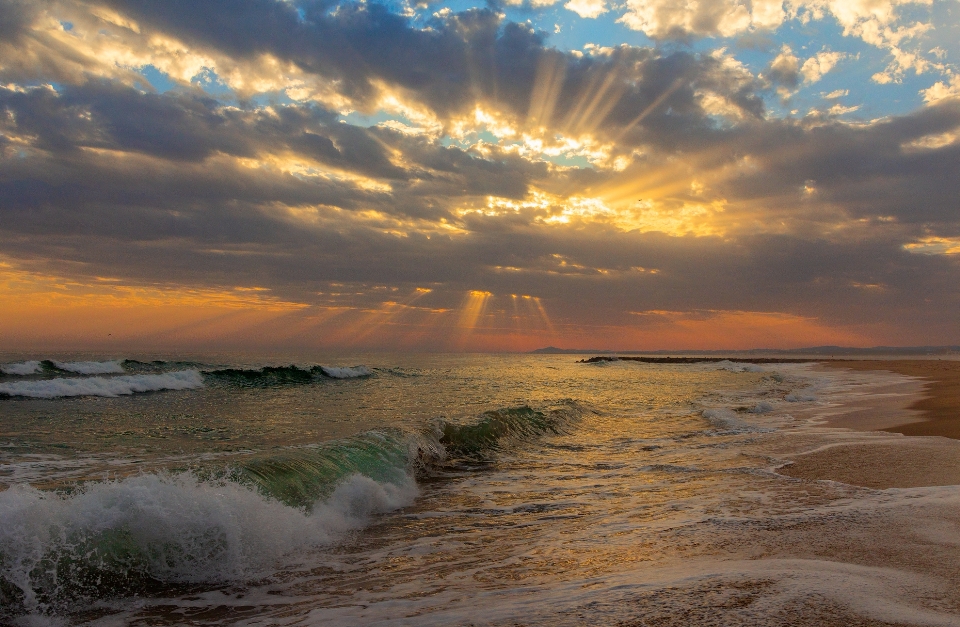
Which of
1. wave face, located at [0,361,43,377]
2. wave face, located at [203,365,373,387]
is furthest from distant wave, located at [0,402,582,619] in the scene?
wave face, located at [0,361,43,377]

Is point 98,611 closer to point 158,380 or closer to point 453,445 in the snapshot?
point 453,445

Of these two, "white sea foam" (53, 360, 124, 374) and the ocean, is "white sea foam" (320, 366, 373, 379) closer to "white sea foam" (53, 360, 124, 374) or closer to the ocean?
"white sea foam" (53, 360, 124, 374)

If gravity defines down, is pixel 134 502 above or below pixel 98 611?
above

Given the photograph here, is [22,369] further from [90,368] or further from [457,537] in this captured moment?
[457,537]

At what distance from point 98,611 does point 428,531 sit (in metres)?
3.36

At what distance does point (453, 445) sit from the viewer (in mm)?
13297

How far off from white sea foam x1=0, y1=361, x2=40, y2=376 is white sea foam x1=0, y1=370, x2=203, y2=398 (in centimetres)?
908

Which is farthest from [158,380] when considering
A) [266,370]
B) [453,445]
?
[453,445]

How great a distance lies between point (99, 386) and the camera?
27016 millimetres

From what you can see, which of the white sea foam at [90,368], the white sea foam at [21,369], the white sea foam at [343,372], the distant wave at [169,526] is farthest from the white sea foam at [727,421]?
the white sea foam at [21,369]

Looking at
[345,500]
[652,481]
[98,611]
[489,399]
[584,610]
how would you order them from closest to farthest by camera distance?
1. [584,610]
2. [98,611]
3. [345,500]
4. [652,481]
5. [489,399]

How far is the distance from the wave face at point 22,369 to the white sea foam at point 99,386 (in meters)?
8.97

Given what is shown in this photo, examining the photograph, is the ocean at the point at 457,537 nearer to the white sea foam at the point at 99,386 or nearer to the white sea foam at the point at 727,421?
the white sea foam at the point at 727,421

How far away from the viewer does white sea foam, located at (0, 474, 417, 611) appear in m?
4.95
